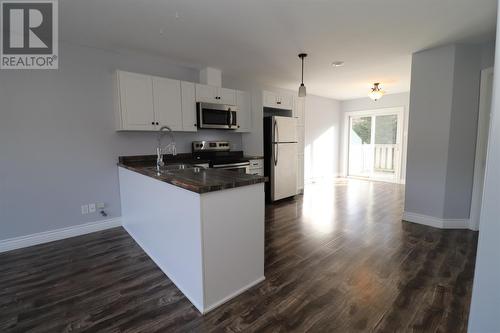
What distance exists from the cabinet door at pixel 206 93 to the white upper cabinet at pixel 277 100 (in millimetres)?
967

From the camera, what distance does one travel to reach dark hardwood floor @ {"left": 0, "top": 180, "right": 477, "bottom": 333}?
5.38ft

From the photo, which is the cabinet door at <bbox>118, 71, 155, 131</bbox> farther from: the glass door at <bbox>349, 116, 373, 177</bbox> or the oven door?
the glass door at <bbox>349, 116, 373, 177</bbox>

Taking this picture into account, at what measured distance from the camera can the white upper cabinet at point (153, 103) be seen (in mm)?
3137

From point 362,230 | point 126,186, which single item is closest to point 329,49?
point 362,230

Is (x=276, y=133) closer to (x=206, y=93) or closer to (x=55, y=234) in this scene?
(x=206, y=93)

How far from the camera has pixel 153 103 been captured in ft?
11.0

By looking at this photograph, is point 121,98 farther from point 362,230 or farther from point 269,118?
point 362,230

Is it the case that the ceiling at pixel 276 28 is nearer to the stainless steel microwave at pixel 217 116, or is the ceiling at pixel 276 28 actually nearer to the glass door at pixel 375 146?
the stainless steel microwave at pixel 217 116

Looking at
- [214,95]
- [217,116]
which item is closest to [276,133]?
[217,116]

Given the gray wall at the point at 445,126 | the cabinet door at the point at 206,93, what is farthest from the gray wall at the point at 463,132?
the cabinet door at the point at 206,93

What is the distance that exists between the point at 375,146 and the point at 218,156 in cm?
518

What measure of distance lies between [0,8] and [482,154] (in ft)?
18.5

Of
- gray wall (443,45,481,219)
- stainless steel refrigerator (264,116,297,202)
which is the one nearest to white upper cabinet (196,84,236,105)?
stainless steel refrigerator (264,116,297,202)

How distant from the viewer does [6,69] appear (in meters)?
2.63
